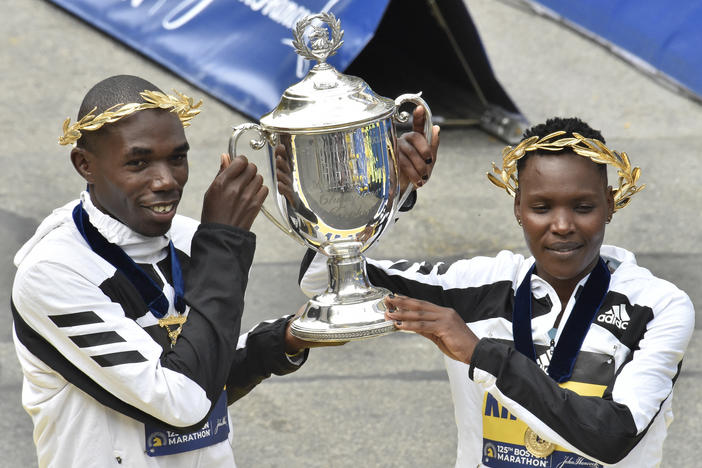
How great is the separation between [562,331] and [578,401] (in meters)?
0.23

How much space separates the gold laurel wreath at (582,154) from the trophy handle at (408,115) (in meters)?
0.23

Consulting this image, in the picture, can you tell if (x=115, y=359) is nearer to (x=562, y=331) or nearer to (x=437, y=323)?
(x=437, y=323)

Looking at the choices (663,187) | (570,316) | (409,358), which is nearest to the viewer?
(570,316)

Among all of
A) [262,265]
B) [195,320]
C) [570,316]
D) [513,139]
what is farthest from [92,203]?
[513,139]

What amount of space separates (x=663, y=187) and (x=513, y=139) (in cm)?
144

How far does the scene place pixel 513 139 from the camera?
888 cm

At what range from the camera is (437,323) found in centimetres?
246

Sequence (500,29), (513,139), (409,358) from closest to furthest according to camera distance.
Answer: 1. (409,358)
2. (513,139)
3. (500,29)

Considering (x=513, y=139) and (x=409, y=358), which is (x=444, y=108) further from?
(x=409, y=358)

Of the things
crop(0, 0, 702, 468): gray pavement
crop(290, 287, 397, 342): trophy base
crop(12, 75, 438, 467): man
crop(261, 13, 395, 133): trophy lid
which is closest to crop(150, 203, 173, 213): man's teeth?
crop(12, 75, 438, 467): man

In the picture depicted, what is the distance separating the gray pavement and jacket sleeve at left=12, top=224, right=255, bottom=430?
2.45 m

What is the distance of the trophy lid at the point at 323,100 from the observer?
8.46 feet

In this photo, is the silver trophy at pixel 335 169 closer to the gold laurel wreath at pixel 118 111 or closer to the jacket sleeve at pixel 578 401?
the gold laurel wreath at pixel 118 111

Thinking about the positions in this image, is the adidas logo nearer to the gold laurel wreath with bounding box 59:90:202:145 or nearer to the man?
the man
